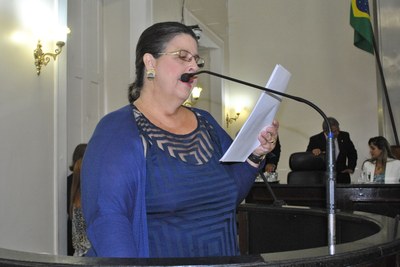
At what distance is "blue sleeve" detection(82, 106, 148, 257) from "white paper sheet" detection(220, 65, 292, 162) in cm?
30

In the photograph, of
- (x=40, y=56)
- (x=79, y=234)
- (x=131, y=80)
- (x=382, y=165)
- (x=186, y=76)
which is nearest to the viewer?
(x=186, y=76)

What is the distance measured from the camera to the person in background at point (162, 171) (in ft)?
4.86

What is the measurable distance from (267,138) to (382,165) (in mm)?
4598

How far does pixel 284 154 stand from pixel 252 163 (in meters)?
8.47

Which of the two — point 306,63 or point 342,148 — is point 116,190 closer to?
point 342,148

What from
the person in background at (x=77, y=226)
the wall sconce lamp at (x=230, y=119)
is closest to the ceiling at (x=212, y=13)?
the wall sconce lamp at (x=230, y=119)

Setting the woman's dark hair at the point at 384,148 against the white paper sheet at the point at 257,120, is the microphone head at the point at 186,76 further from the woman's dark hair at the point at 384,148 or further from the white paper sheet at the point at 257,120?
the woman's dark hair at the point at 384,148

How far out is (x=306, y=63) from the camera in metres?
10.4

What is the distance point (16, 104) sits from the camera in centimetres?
414

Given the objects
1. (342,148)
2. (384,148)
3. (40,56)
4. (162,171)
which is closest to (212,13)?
(342,148)

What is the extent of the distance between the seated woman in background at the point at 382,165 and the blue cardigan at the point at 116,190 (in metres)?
4.63

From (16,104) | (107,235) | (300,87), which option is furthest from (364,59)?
(107,235)

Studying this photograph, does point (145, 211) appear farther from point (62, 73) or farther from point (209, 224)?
point (62, 73)

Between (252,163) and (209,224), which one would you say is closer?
(209,224)
